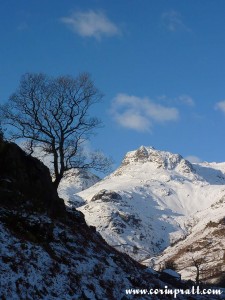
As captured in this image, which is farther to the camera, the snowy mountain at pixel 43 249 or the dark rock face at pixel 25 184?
the dark rock face at pixel 25 184

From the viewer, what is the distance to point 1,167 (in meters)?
28.1

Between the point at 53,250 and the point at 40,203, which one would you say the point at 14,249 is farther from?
the point at 40,203

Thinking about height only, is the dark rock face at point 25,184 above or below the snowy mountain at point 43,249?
above

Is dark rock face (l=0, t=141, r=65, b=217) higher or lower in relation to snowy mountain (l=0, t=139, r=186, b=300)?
higher

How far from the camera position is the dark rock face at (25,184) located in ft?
85.6

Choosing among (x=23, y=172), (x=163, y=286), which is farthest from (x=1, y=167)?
(x=163, y=286)

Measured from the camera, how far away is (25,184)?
28578 millimetres

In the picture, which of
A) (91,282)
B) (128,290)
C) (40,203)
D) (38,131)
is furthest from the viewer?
(38,131)

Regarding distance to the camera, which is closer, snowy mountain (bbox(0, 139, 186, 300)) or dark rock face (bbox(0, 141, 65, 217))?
snowy mountain (bbox(0, 139, 186, 300))

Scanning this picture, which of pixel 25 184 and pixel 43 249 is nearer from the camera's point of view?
pixel 43 249

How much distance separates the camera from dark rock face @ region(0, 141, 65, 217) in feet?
85.6

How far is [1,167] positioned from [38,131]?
802 cm

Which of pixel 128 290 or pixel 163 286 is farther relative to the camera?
pixel 163 286

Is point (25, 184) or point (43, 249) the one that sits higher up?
point (25, 184)
